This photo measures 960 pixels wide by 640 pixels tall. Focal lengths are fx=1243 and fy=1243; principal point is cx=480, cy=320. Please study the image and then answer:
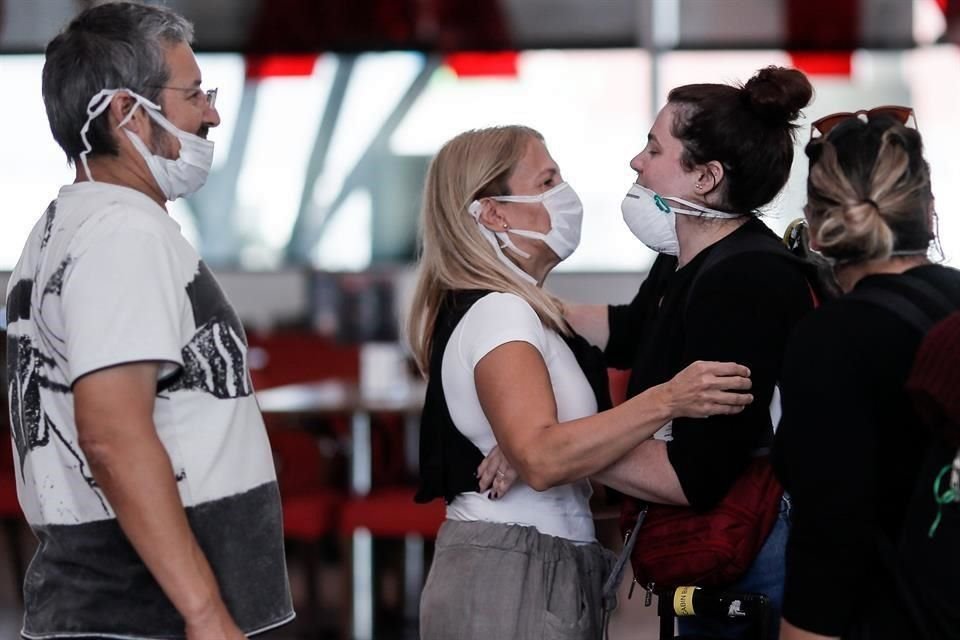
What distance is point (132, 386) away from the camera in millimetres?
1459

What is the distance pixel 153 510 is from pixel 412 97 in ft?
18.9

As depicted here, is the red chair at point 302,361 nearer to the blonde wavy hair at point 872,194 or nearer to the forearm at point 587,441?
the forearm at point 587,441

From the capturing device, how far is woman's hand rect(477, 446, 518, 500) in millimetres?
1862

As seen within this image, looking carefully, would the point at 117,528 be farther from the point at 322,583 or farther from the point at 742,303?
the point at 322,583

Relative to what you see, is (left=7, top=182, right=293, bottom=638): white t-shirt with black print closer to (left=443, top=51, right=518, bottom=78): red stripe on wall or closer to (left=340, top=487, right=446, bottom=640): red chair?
(left=340, top=487, right=446, bottom=640): red chair

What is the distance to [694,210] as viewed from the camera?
1975mm

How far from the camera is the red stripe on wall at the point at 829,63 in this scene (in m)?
6.83

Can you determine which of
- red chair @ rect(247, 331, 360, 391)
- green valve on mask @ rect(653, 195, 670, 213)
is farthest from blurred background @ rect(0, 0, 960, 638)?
green valve on mask @ rect(653, 195, 670, 213)

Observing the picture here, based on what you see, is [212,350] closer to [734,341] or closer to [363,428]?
[734,341]

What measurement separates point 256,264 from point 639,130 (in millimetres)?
2272

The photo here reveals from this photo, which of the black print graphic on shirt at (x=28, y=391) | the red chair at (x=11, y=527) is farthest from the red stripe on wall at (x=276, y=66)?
the black print graphic on shirt at (x=28, y=391)

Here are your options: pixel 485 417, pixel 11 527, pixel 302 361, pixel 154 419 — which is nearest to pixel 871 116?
pixel 485 417

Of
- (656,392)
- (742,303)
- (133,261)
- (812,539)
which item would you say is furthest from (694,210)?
(133,261)

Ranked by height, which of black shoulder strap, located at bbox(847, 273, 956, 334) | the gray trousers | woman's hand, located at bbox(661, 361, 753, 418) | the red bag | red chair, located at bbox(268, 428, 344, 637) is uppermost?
black shoulder strap, located at bbox(847, 273, 956, 334)
